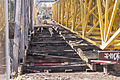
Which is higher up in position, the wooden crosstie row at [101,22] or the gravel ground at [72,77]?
the wooden crosstie row at [101,22]

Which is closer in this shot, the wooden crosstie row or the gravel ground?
the wooden crosstie row

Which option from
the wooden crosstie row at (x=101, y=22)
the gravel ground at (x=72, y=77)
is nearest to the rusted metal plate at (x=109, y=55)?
the wooden crosstie row at (x=101, y=22)

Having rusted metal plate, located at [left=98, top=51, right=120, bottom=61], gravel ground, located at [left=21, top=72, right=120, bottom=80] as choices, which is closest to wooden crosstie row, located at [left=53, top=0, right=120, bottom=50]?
rusted metal plate, located at [left=98, top=51, right=120, bottom=61]

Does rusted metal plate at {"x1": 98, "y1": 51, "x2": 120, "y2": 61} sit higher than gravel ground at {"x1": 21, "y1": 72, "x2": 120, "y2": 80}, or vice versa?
rusted metal plate at {"x1": 98, "y1": 51, "x2": 120, "y2": 61}

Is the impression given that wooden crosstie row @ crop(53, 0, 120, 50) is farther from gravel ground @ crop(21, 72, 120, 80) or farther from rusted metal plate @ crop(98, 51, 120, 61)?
gravel ground @ crop(21, 72, 120, 80)

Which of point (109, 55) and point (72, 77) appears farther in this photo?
point (72, 77)

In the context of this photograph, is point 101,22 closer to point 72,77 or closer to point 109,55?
point 109,55

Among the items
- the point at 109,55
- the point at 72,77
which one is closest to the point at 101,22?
the point at 109,55

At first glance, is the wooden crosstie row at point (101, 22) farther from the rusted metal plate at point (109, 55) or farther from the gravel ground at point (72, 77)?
the gravel ground at point (72, 77)

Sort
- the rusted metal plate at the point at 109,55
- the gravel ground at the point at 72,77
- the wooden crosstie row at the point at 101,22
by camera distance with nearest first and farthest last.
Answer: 1. the wooden crosstie row at the point at 101,22
2. the rusted metal plate at the point at 109,55
3. the gravel ground at the point at 72,77

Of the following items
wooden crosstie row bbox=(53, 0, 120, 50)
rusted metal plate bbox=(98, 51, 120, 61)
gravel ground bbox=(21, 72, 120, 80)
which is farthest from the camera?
gravel ground bbox=(21, 72, 120, 80)

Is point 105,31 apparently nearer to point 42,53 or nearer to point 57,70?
point 57,70

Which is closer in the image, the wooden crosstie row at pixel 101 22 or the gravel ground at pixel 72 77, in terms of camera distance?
the wooden crosstie row at pixel 101 22

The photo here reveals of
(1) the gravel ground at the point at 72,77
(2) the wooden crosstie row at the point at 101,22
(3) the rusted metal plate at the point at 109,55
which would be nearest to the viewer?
(2) the wooden crosstie row at the point at 101,22
